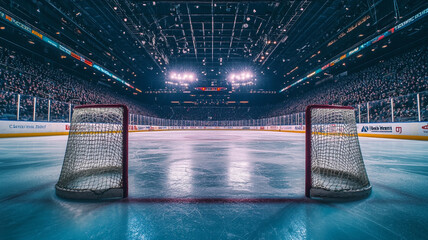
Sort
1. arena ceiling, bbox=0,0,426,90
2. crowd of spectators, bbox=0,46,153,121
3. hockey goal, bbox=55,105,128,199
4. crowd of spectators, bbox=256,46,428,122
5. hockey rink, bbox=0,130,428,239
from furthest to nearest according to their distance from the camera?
1. arena ceiling, bbox=0,0,426,90
2. crowd of spectators, bbox=0,46,153,121
3. crowd of spectators, bbox=256,46,428,122
4. hockey goal, bbox=55,105,128,199
5. hockey rink, bbox=0,130,428,239

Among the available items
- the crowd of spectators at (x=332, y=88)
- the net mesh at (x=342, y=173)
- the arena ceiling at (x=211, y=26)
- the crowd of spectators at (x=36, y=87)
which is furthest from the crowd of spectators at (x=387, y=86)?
the crowd of spectators at (x=36, y=87)

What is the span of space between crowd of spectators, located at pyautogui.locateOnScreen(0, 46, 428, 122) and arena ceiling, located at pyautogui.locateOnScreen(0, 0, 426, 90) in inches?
143

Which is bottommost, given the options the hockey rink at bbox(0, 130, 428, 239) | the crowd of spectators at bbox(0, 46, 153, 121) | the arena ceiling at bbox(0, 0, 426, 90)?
→ the hockey rink at bbox(0, 130, 428, 239)

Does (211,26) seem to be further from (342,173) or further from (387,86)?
(387,86)

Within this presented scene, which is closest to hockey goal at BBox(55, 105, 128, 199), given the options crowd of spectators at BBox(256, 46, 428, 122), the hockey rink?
the hockey rink

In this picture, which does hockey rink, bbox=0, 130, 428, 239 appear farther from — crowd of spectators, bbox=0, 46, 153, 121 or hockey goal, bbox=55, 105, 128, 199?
crowd of spectators, bbox=0, 46, 153, 121

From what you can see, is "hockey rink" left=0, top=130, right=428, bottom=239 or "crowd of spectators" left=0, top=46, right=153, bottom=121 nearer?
"hockey rink" left=0, top=130, right=428, bottom=239

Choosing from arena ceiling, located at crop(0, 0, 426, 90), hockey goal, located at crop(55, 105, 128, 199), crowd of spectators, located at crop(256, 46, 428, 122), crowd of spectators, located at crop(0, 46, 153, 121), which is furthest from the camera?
arena ceiling, located at crop(0, 0, 426, 90)

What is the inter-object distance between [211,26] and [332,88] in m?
16.6

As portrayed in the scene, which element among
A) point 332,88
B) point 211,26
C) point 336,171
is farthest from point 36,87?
point 332,88

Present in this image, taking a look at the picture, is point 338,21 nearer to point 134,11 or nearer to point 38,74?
point 134,11

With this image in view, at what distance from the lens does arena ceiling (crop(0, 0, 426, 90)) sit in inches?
417

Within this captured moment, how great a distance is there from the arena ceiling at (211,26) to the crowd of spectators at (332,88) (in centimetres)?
364

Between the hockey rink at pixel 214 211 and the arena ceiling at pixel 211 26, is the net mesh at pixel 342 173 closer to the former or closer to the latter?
the hockey rink at pixel 214 211
